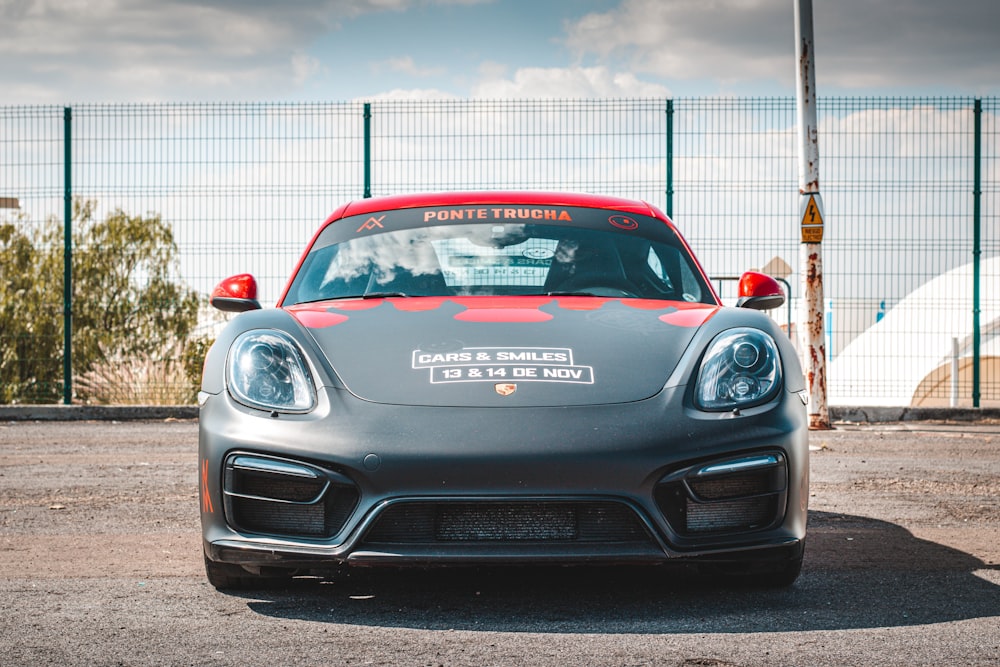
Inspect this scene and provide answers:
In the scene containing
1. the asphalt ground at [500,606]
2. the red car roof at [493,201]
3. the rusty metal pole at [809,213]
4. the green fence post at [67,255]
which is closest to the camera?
the asphalt ground at [500,606]

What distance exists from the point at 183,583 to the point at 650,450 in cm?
165

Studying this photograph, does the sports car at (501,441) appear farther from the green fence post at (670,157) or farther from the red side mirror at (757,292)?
the green fence post at (670,157)

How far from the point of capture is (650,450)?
11.4ft

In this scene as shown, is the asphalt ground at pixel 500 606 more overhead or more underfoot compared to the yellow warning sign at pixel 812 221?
more underfoot

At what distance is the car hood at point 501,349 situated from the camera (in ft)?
11.9

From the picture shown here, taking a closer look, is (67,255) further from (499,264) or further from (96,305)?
(499,264)

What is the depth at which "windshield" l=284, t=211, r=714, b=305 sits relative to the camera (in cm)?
462

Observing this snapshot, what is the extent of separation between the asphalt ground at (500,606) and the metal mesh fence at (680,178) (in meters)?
5.87

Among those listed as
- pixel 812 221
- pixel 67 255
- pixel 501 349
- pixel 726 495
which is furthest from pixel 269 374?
pixel 67 255

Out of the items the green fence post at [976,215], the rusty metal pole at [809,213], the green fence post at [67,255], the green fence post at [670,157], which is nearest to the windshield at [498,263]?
the rusty metal pole at [809,213]

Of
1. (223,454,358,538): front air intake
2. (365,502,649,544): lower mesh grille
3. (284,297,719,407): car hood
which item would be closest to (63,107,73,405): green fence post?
(284,297,719,407): car hood

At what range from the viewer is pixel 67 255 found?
41.4 ft

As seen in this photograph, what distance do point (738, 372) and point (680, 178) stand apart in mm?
8271

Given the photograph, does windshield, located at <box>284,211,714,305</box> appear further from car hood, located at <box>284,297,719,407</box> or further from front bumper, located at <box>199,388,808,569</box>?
front bumper, located at <box>199,388,808,569</box>
